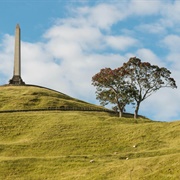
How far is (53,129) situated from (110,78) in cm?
2524

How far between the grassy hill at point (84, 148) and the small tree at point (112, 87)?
1467cm

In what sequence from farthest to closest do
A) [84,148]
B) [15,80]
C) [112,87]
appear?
[15,80] < [112,87] < [84,148]

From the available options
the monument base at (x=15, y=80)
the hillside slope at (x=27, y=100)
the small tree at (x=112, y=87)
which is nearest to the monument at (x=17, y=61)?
the monument base at (x=15, y=80)

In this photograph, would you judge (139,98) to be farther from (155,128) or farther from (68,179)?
(68,179)

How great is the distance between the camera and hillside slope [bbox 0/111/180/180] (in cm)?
4459

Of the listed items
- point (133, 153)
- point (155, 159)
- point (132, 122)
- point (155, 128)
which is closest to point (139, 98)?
point (132, 122)

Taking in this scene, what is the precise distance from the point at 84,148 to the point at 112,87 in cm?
3433

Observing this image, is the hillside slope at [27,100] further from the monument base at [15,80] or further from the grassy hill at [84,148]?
the grassy hill at [84,148]

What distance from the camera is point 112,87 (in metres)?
90.9

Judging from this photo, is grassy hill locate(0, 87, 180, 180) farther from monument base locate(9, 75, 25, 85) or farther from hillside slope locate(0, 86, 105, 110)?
monument base locate(9, 75, 25, 85)

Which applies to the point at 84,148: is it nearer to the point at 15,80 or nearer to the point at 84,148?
the point at 84,148

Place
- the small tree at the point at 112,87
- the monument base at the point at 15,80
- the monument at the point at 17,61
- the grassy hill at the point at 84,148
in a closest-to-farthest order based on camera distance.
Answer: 1. the grassy hill at the point at 84,148
2. the small tree at the point at 112,87
3. the monument at the point at 17,61
4. the monument base at the point at 15,80

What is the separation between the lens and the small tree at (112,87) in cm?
8888

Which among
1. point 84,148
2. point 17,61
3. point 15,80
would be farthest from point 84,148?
point 15,80
